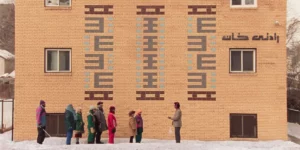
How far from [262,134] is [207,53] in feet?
13.3

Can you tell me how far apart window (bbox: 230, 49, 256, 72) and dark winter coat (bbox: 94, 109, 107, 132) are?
5753 mm

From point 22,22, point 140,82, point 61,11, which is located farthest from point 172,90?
point 22,22

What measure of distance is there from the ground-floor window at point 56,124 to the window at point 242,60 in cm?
745

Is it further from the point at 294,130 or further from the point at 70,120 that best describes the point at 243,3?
the point at 294,130

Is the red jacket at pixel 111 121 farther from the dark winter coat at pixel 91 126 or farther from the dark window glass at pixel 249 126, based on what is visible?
the dark window glass at pixel 249 126

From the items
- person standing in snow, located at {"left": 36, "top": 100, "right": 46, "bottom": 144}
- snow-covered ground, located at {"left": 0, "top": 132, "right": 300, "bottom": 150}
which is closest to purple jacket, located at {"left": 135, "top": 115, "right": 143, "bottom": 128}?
snow-covered ground, located at {"left": 0, "top": 132, "right": 300, "bottom": 150}

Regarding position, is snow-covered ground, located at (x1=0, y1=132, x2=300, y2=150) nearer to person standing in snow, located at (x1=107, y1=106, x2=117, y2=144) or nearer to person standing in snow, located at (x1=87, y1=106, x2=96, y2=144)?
person standing in snow, located at (x1=107, y1=106, x2=117, y2=144)

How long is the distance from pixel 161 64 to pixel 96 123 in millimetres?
3709

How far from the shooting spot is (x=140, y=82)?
18.2 meters

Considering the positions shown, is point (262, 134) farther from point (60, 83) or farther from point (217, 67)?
point (60, 83)

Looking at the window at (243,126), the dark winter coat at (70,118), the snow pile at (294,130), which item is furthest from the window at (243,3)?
the dark winter coat at (70,118)

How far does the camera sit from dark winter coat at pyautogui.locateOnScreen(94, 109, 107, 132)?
658 inches

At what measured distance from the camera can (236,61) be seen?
18375 mm

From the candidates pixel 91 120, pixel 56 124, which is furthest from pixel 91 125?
pixel 56 124
